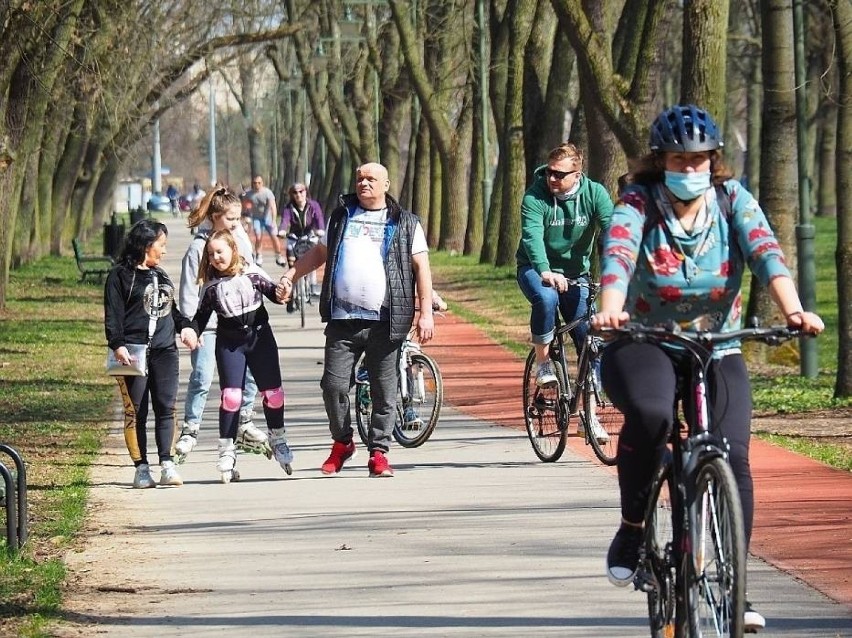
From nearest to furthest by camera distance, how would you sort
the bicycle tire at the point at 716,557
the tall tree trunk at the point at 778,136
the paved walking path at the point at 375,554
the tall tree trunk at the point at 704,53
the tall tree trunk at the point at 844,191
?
the bicycle tire at the point at 716,557 < the paved walking path at the point at 375,554 < the tall tree trunk at the point at 844,191 < the tall tree trunk at the point at 778,136 < the tall tree trunk at the point at 704,53

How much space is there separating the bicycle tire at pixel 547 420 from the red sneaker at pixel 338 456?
117 cm

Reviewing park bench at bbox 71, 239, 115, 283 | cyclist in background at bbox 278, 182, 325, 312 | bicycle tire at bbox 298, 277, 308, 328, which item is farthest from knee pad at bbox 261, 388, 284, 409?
park bench at bbox 71, 239, 115, 283

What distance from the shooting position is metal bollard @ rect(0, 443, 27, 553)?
8.05 metres

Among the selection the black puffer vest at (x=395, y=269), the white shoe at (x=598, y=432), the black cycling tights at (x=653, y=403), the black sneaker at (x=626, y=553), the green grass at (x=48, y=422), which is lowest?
the green grass at (x=48, y=422)

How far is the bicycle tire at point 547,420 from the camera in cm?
1085

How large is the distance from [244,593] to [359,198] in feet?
11.7

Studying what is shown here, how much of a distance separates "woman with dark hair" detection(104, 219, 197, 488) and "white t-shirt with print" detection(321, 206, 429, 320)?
36.2 inches

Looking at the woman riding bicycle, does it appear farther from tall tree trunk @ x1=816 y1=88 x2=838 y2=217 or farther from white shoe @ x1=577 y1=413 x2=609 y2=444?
tall tree trunk @ x1=816 y1=88 x2=838 y2=217

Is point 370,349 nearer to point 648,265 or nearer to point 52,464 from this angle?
point 52,464

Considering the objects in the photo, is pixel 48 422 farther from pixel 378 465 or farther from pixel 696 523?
pixel 696 523

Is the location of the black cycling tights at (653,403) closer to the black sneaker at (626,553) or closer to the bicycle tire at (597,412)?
the black sneaker at (626,553)

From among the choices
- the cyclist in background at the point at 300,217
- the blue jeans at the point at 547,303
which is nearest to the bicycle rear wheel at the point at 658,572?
the blue jeans at the point at 547,303

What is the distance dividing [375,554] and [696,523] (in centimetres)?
286

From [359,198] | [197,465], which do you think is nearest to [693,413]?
[359,198]
